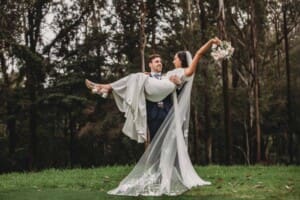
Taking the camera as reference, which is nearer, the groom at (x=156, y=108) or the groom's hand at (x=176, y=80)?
the groom's hand at (x=176, y=80)

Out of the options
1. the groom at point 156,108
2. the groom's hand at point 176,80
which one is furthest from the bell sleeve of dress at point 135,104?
the groom's hand at point 176,80

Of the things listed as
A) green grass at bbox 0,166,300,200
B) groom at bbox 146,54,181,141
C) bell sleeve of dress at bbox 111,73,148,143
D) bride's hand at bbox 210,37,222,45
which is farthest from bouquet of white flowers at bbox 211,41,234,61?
green grass at bbox 0,166,300,200

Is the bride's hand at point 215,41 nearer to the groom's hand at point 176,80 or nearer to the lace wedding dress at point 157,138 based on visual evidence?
the lace wedding dress at point 157,138

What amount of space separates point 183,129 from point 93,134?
16.3m

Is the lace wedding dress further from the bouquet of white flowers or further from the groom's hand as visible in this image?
the bouquet of white flowers

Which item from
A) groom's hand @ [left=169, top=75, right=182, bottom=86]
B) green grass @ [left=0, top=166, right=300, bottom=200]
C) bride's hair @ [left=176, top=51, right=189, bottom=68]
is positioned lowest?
green grass @ [left=0, top=166, right=300, bottom=200]

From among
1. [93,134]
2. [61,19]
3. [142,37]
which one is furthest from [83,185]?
[61,19]

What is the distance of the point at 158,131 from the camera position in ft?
26.5

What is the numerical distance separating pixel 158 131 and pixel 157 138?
0.41ft

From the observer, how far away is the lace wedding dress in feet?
25.7

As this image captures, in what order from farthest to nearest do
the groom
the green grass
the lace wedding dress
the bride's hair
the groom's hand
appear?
the bride's hair → the groom → the groom's hand → the lace wedding dress → the green grass

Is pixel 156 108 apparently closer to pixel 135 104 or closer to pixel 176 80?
pixel 135 104

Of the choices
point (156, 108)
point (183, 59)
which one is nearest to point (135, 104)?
point (156, 108)

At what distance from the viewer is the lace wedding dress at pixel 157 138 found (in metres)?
7.83
